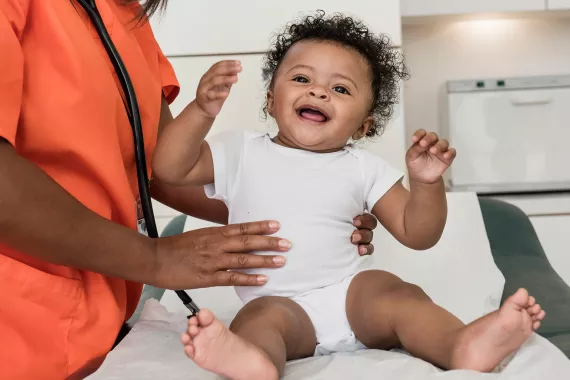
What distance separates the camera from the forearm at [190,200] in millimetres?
1185

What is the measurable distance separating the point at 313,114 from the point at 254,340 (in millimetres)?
384

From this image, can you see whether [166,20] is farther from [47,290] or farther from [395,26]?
[47,290]

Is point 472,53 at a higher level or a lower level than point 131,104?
higher

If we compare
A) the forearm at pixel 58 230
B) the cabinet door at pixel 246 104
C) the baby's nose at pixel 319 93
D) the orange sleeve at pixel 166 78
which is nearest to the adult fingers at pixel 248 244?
the forearm at pixel 58 230

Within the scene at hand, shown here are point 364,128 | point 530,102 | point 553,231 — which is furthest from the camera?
point 530,102

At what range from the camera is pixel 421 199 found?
0.92 metres

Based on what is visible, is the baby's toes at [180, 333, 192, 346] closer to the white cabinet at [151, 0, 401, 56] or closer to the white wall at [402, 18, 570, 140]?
the white cabinet at [151, 0, 401, 56]

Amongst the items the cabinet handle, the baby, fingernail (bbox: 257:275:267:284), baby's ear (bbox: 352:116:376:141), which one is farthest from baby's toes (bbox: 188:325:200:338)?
the cabinet handle

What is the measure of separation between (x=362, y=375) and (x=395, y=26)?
1.56 m

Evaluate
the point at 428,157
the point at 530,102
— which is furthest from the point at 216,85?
the point at 530,102

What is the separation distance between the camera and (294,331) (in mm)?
859

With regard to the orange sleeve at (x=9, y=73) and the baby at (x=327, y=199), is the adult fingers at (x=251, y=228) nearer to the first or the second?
the baby at (x=327, y=199)

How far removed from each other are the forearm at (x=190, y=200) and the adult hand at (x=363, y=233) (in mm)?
311

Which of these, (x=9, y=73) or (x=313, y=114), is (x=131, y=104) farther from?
(x=313, y=114)
